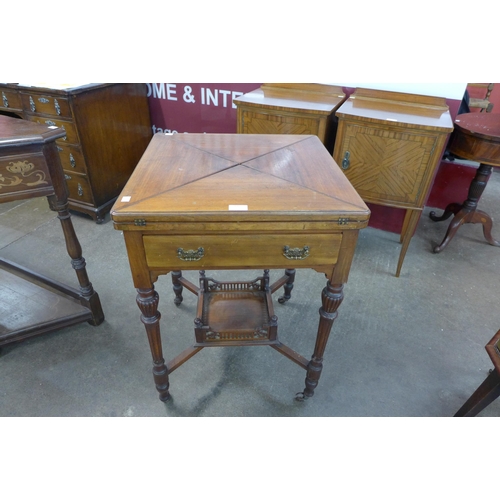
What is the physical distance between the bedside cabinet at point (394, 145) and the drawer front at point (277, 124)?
0.17 meters

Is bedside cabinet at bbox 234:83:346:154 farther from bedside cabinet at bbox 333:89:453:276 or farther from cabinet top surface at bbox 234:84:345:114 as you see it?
bedside cabinet at bbox 333:89:453:276

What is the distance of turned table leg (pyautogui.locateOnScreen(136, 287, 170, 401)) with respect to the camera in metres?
1.14

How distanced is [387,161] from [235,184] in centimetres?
113

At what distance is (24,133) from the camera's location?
1267 mm

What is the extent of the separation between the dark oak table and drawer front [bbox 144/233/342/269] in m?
1.50

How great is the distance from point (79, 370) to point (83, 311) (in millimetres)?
305

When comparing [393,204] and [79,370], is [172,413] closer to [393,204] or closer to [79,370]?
[79,370]

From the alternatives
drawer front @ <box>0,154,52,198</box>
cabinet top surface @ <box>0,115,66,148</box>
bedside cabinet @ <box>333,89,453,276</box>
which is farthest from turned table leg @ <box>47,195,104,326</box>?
bedside cabinet @ <box>333,89,453,276</box>

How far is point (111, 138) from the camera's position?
261 centimetres

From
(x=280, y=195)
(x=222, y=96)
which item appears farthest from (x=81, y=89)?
(x=280, y=195)

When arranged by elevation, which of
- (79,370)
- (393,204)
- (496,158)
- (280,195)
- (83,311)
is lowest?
(79,370)

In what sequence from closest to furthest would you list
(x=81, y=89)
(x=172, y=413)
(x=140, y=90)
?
(x=172, y=413) < (x=81, y=89) < (x=140, y=90)

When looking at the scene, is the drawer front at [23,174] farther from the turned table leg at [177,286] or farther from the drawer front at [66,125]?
the drawer front at [66,125]

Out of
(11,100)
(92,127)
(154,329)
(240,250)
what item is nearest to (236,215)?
(240,250)
